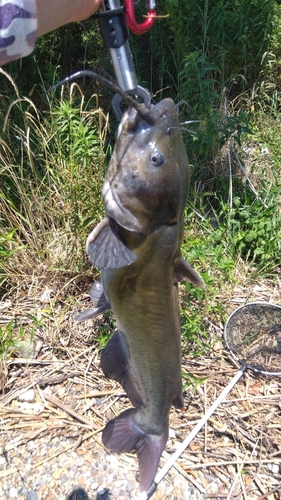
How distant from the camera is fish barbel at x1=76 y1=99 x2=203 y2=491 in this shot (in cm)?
125

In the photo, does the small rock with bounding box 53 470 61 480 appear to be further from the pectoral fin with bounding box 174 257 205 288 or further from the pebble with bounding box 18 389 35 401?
the pectoral fin with bounding box 174 257 205 288

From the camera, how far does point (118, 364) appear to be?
1620 millimetres

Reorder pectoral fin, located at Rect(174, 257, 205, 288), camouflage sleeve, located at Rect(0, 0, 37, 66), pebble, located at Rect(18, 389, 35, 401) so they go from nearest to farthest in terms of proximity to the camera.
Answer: camouflage sleeve, located at Rect(0, 0, 37, 66), pectoral fin, located at Rect(174, 257, 205, 288), pebble, located at Rect(18, 389, 35, 401)

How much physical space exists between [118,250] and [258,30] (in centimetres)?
434

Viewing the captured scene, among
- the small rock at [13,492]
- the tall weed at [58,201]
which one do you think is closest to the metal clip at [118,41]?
the tall weed at [58,201]

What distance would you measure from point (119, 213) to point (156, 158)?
187 mm

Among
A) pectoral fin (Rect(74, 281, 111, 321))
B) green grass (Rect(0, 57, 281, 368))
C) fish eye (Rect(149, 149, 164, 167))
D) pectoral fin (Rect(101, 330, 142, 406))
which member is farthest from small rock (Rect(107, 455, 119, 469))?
fish eye (Rect(149, 149, 164, 167))

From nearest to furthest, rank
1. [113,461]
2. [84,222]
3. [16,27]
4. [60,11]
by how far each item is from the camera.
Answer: [16,27], [60,11], [113,461], [84,222]

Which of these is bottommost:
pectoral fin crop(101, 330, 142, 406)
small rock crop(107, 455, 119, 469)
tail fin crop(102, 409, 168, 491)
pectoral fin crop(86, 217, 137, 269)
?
small rock crop(107, 455, 119, 469)

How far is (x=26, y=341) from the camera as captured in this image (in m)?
2.92

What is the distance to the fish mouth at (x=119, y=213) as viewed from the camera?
4.14 ft

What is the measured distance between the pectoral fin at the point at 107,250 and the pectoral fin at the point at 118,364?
45cm

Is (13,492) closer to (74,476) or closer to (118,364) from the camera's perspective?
(74,476)

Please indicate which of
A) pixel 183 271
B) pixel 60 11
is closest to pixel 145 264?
pixel 183 271
